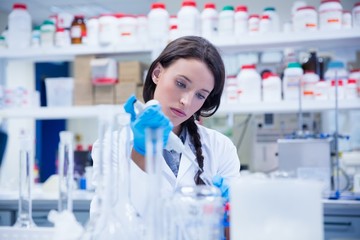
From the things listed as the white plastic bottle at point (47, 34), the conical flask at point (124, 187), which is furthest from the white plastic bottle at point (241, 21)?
the conical flask at point (124, 187)

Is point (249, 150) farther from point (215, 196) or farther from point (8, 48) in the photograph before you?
point (215, 196)

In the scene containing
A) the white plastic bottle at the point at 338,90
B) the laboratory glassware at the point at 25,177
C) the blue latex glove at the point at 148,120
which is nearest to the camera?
the blue latex glove at the point at 148,120

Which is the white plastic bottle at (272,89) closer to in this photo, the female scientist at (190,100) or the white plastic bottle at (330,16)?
the white plastic bottle at (330,16)

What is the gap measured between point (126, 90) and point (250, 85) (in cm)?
76

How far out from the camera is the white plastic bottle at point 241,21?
7.61 ft

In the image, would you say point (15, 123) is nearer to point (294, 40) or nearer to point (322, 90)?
point (294, 40)

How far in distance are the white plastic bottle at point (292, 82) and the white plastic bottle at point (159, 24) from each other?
2.42 ft

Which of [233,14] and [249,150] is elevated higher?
[233,14]

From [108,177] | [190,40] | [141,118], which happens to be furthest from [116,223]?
[190,40]

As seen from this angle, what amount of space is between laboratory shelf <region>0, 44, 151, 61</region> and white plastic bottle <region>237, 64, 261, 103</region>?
600 millimetres

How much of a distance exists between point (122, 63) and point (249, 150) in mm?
1156

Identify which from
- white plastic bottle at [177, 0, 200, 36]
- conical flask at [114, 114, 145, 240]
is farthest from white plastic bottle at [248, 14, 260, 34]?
conical flask at [114, 114, 145, 240]

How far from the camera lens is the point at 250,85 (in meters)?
2.29

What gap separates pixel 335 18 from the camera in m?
2.21
